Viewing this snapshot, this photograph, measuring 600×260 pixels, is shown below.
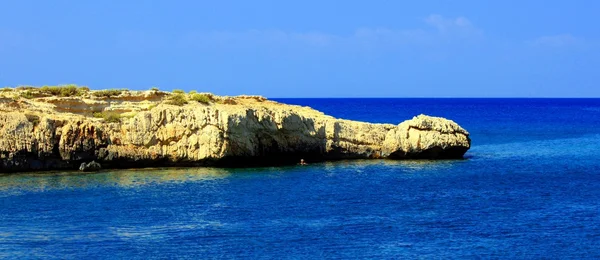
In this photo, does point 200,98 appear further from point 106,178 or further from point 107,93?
point 106,178

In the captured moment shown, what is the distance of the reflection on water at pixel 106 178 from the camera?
135 feet

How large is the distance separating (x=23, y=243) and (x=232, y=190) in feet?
42.0

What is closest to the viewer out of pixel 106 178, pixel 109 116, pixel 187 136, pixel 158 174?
pixel 106 178

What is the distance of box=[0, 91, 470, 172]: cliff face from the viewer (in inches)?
1843

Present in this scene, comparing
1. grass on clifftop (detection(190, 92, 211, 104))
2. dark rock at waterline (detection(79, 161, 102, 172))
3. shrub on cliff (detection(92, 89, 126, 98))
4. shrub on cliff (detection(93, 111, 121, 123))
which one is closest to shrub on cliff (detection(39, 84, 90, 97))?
shrub on cliff (detection(92, 89, 126, 98))

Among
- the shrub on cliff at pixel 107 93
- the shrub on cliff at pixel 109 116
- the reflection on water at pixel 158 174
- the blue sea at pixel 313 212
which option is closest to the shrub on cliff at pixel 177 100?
the shrub on cliff at pixel 109 116

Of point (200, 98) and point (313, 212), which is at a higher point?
point (200, 98)

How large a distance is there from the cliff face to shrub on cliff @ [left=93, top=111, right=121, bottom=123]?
0.46 m

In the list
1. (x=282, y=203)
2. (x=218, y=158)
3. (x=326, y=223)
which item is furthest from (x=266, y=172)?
(x=326, y=223)

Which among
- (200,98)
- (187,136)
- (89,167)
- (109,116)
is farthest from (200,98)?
(89,167)

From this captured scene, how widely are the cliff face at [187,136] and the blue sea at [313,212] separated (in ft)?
5.00

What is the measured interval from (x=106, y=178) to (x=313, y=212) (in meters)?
14.3

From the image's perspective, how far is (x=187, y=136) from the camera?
4809 centimetres

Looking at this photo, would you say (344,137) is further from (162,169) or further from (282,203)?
(282,203)
